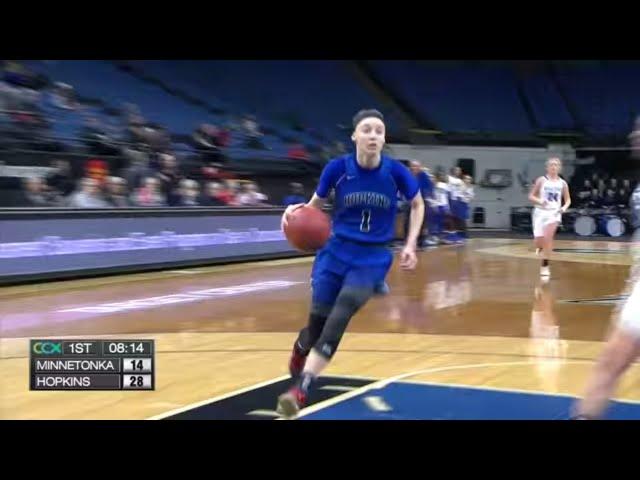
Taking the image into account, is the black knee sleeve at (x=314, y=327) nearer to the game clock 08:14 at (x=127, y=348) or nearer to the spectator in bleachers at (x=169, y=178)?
the game clock 08:14 at (x=127, y=348)

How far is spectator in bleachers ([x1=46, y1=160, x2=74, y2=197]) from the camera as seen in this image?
37.6 ft

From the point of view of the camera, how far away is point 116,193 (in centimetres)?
1223

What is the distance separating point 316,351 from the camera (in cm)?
466

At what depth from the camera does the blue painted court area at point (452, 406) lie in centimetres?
443

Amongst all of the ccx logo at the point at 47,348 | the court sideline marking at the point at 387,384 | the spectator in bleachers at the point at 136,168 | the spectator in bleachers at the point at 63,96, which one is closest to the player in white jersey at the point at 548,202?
the spectator in bleachers at the point at 136,168

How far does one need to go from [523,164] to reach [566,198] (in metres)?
12.7

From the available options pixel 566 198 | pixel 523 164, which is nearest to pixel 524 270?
pixel 566 198

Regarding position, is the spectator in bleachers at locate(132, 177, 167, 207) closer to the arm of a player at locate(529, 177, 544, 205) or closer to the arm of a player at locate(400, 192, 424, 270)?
the arm of a player at locate(529, 177, 544, 205)

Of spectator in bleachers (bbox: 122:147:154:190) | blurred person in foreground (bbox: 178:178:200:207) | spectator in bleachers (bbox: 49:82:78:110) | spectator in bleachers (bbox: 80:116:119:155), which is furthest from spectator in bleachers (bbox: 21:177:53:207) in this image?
blurred person in foreground (bbox: 178:178:200:207)

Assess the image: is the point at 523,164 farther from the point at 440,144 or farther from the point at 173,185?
the point at 173,185

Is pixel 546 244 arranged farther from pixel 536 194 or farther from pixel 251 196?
pixel 251 196

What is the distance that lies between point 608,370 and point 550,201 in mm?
8479

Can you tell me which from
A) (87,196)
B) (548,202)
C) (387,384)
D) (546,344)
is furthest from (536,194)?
(387,384)
